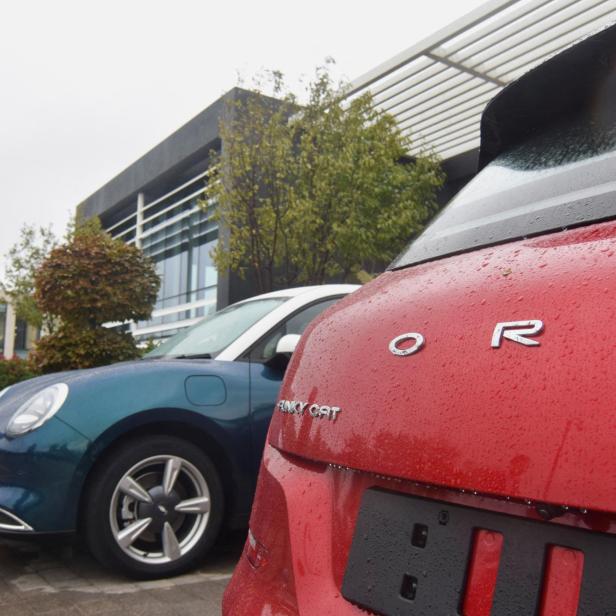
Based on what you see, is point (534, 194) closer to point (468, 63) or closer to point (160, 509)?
point (160, 509)

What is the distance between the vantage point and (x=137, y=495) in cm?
358

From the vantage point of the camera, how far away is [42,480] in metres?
3.39

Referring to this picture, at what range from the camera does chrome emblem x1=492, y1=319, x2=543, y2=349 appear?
116cm

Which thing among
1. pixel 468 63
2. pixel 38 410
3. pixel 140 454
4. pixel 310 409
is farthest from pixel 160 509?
pixel 468 63

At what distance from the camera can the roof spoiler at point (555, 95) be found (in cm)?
160

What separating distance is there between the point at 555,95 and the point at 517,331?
2.82ft

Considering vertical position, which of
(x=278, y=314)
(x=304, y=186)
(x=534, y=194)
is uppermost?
(x=304, y=186)

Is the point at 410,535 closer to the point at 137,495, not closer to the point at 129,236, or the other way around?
the point at 137,495

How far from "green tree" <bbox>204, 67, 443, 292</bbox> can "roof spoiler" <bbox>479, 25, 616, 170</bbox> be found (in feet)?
31.3

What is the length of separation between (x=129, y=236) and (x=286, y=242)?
19432 mm

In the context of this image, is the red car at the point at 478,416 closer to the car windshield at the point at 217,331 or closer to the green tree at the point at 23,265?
the car windshield at the point at 217,331

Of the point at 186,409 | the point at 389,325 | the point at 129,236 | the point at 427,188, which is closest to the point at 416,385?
A: the point at 389,325

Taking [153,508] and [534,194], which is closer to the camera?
[534,194]

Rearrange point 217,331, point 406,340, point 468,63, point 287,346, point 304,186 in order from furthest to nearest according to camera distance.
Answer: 1. point 468,63
2. point 304,186
3. point 217,331
4. point 287,346
5. point 406,340
